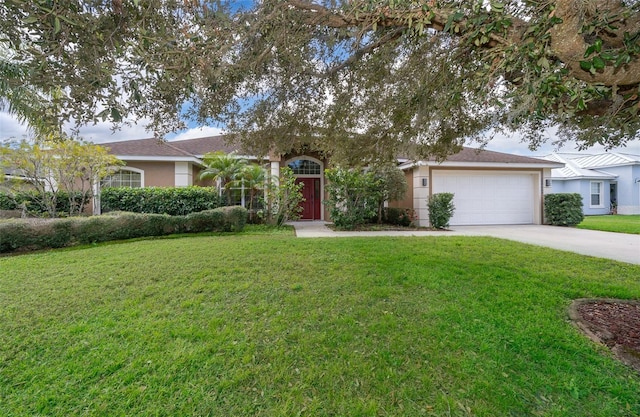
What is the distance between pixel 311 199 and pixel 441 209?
6136mm

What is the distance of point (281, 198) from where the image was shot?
1170 centimetres

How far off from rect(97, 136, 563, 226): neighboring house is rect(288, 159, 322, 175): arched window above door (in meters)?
0.47

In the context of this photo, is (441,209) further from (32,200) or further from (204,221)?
(32,200)

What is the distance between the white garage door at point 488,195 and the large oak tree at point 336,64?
7.37 metres

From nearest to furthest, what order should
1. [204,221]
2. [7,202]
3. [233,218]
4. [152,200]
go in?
[204,221] → [233,218] → [7,202] → [152,200]

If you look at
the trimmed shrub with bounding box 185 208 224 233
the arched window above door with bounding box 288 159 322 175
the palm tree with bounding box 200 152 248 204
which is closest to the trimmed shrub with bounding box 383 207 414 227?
the arched window above door with bounding box 288 159 322 175

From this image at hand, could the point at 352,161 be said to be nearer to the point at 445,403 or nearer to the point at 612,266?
the point at 445,403

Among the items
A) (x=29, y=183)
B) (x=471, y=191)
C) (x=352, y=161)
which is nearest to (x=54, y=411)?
(x=352, y=161)

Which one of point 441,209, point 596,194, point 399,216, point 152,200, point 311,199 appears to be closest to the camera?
point 152,200

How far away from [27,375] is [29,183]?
407 inches

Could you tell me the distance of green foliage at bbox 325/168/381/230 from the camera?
10.8 m

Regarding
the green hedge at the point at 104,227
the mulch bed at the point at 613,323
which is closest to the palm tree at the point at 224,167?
the green hedge at the point at 104,227

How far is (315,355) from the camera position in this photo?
283 cm

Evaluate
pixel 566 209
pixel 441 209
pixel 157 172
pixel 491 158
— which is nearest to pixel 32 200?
pixel 157 172
